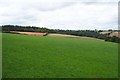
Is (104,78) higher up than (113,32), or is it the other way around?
(113,32)

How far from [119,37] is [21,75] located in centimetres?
4711

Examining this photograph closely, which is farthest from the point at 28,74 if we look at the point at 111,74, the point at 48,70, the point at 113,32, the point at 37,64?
the point at 113,32

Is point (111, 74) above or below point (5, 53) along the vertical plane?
below

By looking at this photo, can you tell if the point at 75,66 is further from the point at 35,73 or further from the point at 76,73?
the point at 35,73

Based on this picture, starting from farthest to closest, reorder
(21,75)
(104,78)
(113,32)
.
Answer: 1. (113,32)
2. (104,78)
3. (21,75)

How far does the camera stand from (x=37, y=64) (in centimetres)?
1850

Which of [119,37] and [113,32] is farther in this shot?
[113,32]

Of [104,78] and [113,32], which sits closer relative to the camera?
[104,78]

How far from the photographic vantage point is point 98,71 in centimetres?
1814

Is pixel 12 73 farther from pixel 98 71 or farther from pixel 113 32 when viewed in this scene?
pixel 113 32

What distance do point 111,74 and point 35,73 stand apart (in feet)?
18.4

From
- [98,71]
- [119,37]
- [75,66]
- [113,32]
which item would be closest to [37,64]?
[75,66]

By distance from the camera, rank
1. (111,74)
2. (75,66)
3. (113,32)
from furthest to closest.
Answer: (113,32) < (75,66) < (111,74)

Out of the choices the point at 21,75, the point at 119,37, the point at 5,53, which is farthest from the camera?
the point at 119,37
